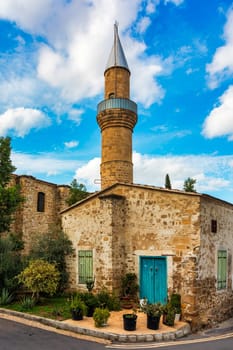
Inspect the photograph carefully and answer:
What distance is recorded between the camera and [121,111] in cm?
2106

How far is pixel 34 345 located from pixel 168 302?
498 centimetres

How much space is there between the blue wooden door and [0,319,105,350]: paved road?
3965mm

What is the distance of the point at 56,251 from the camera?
1427 centimetres

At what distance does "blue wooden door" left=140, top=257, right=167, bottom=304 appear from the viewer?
467 inches

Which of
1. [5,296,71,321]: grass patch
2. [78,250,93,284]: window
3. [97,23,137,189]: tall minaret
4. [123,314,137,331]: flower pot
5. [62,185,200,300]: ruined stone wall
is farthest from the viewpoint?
[97,23,137,189]: tall minaret

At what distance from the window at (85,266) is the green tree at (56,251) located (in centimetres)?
70

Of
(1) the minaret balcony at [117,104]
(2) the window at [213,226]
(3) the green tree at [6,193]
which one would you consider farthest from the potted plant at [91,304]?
(1) the minaret balcony at [117,104]

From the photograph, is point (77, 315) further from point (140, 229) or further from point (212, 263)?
point (212, 263)

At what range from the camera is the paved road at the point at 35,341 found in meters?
8.18

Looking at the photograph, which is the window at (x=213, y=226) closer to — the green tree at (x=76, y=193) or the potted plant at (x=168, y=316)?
the potted plant at (x=168, y=316)

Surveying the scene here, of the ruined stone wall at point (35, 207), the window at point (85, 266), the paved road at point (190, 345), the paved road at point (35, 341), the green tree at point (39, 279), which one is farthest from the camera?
the ruined stone wall at point (35, 207)

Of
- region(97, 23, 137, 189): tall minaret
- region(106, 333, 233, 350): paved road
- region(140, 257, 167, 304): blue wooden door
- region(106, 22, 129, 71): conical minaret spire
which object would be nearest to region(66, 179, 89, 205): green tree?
region(97, 23, 137, 189): tall minaret

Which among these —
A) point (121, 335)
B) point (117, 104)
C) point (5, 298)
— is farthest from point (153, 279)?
point (117, 104)

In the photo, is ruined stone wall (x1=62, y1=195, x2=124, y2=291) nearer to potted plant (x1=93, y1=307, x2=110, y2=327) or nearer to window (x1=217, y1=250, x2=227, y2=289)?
potted plant (x1=93, y1=307, x2=110, y2=327)
